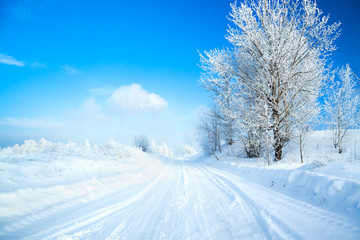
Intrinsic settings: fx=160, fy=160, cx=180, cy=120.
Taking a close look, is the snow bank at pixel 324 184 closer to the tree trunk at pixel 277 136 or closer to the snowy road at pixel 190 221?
the snowy road at pixel 190 221

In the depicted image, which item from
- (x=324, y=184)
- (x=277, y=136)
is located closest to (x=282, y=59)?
(x=277, y=136)

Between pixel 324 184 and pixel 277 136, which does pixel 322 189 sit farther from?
pixel 277 136

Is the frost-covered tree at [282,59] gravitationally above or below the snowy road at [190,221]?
above

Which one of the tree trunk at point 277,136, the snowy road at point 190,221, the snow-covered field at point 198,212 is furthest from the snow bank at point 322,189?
the tree trunk at point 277,136

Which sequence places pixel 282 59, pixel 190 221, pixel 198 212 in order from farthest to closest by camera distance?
pixel 282 59 → pixel 198 212 → pixel 190 221

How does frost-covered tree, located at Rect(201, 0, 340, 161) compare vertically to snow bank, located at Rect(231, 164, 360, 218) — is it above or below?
above

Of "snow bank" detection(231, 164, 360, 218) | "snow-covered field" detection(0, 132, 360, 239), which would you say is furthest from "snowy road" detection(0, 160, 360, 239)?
"snow bank" detection(231, 164, 360, 218)

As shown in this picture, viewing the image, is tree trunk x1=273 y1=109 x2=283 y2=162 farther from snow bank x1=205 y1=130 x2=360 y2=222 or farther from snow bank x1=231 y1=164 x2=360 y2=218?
snow bank x1=231 y1=164 x2=360 y2=218

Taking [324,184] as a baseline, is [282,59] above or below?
above

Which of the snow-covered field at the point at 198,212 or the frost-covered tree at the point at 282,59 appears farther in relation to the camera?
the frost-covered tree at the point at 282,59

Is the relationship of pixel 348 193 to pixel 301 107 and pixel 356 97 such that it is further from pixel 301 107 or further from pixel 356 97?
pixel 356 97

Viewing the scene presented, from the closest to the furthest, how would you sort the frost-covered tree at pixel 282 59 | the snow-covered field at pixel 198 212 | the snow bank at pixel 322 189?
the snow-covered field at pixel 198 212 < the snow bank at pixel 322 189 < the frost-covered tree at pixel 282 59

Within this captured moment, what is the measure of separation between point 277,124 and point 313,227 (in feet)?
29.4

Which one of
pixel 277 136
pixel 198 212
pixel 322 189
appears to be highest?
pixel 277 136
